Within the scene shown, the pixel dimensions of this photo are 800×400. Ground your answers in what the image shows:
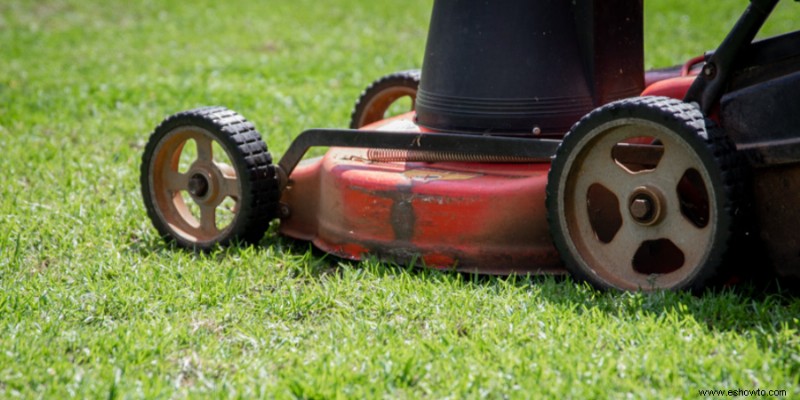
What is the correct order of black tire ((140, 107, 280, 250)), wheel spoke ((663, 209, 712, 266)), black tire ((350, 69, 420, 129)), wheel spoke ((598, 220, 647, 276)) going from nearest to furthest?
1. wheel spoke ((663, 209, 712, 266))
2. wheel spoke ((598, 220, 647, 276))
3. black tire ((140, 107, 280, 250))
4. black tire ((350, 69, 420, 129))

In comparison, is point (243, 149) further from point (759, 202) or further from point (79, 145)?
point (79, 145)

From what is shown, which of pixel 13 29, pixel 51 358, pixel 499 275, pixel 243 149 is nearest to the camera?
pixel 51 358

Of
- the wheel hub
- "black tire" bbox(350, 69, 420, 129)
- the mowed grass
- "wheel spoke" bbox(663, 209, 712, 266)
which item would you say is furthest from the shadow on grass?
"black tire" bbox(350, 69, 420, 129)

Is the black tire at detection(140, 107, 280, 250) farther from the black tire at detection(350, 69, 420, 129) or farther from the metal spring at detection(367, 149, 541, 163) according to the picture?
the black tire at detection(350, 69, 420, 129)

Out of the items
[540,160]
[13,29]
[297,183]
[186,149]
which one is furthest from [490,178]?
[13,29]

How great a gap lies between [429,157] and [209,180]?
32.7 inches

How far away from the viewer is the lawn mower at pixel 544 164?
9.63ft

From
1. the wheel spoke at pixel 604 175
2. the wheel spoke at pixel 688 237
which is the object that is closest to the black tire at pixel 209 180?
the wheel spoke at pixel 604 175

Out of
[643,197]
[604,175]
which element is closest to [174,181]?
[604,175]

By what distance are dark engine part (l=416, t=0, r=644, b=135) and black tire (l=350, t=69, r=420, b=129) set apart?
0.97 metres

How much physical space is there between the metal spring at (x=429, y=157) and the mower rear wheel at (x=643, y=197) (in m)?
0.37

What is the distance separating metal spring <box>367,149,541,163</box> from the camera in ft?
11.8

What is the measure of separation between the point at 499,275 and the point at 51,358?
1.40m

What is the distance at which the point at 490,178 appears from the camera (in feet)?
11.5
